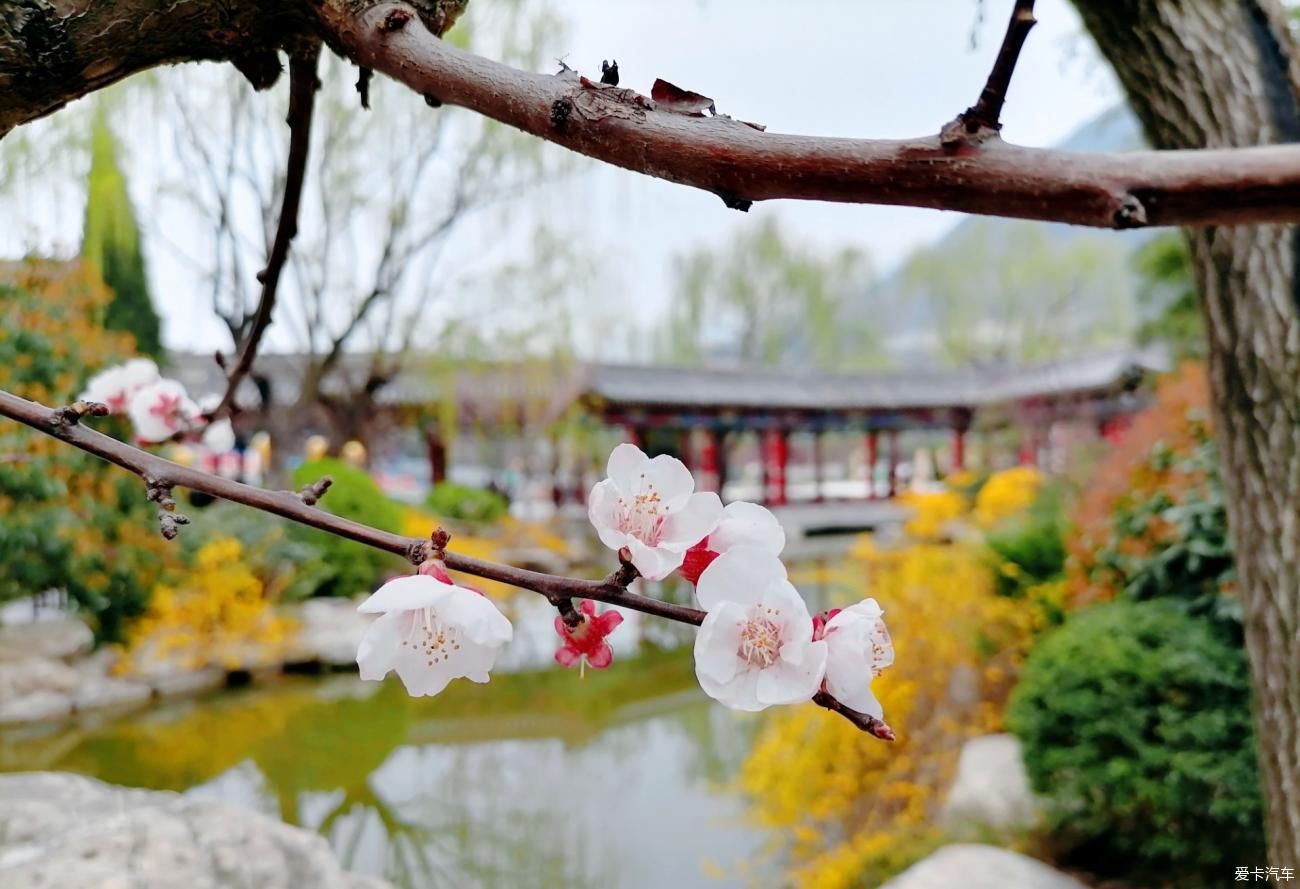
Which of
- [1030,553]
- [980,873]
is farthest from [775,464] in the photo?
[980,873]

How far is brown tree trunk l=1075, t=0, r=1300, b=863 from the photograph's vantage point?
1.25 meters

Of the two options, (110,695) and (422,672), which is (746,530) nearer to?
(422,672)

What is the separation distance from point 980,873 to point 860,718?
2.16 meters

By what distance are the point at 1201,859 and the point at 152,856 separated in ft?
7.88

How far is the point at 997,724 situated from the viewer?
3498mm

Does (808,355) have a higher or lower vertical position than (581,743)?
higher

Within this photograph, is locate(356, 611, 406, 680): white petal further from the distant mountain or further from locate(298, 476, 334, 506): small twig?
the distant mountain

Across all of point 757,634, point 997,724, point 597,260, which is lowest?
point 997,724

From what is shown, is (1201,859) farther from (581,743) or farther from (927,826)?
(581,743)

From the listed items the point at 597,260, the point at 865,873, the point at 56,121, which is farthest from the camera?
the point at 597,260

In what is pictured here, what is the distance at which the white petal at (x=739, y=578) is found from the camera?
42 centimetres

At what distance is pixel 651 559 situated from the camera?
1.40 ft

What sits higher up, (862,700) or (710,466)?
(710,466)

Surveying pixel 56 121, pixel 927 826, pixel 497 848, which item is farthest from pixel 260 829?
pixel 56 121
